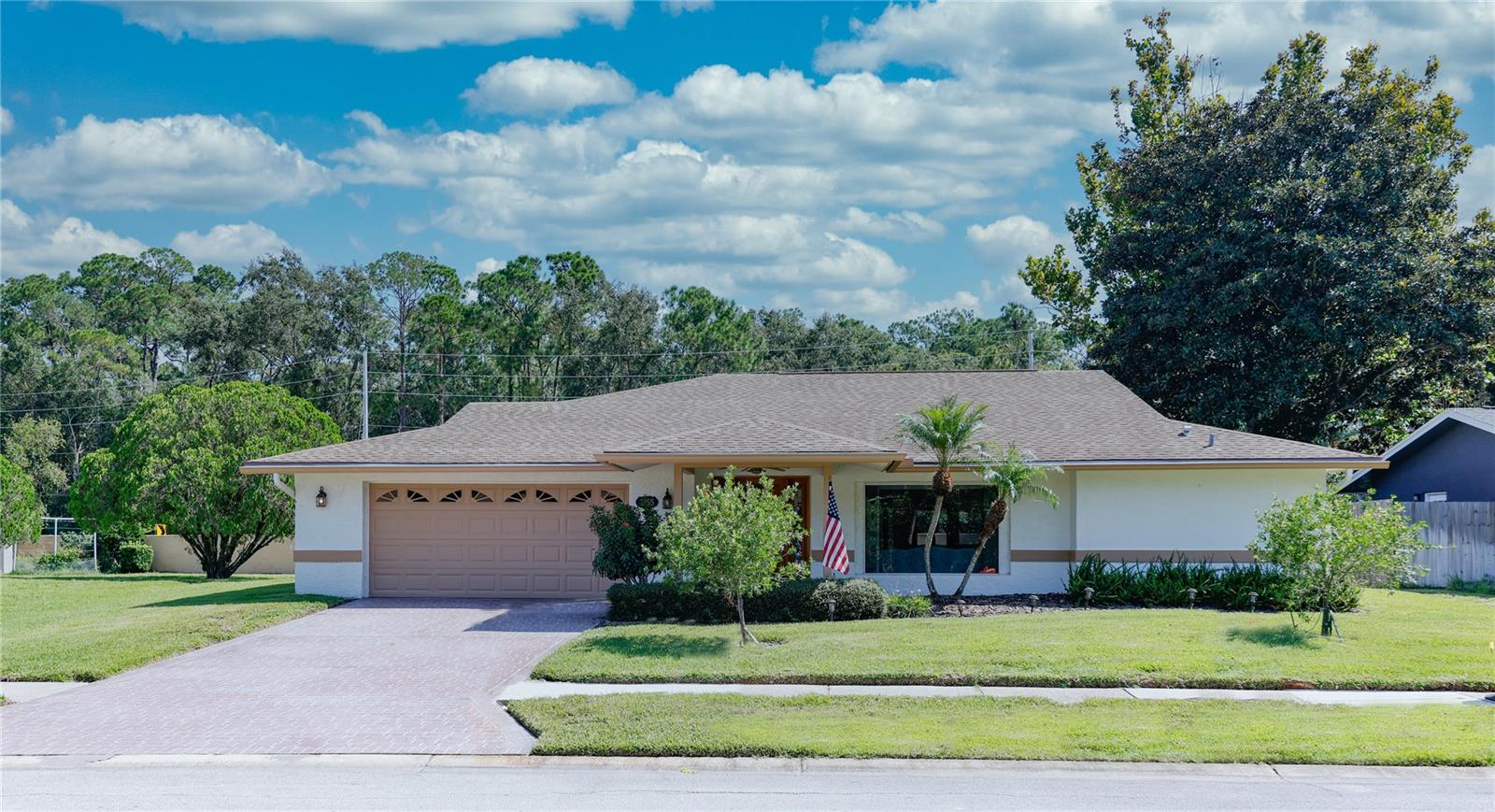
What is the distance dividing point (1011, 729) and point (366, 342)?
47.3 metres

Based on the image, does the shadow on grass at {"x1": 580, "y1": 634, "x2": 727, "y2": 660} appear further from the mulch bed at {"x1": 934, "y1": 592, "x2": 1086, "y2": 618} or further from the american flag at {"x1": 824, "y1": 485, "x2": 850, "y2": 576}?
the mulch bed at {"x1": 934, "y1": 592, "x2": 1086, "y2": 618}

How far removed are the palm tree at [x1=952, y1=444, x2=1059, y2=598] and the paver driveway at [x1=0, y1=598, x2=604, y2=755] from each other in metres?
6.62

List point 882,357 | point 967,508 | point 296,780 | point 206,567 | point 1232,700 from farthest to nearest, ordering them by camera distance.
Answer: point 882,357 < point 206,567 < point 967,508 < point 1232,700 < point 296,780

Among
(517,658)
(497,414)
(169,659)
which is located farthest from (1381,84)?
(169,659)

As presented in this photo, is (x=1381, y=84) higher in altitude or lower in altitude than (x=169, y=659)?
higher

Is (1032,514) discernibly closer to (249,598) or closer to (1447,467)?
(1447,467)

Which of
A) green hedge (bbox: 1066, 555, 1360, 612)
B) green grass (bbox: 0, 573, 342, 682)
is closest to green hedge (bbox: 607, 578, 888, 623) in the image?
green hedge (bbox: 1066, 555, 1360, 612)

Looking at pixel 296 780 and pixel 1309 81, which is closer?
pixel 296 780

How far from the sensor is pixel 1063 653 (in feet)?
47.2

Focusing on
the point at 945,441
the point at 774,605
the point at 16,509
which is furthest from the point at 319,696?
the point at 16,509

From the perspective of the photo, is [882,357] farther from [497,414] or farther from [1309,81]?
[497,414]

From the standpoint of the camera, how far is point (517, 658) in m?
14.8

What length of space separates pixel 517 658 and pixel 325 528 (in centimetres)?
830

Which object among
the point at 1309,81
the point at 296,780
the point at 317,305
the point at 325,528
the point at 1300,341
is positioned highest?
the point at 1309,81
